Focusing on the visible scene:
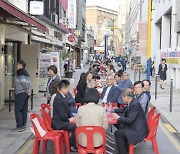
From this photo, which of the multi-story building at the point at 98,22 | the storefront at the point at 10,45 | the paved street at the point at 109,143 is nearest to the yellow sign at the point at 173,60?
the storefront at the point at 10,45

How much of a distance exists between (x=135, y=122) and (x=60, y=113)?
1.37 metres

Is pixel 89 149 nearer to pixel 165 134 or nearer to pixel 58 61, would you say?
pixel 165 134

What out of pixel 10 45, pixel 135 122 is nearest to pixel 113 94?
pixel 135 122

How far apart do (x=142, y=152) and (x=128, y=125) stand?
4.65ft

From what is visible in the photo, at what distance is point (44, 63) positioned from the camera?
65.3ft

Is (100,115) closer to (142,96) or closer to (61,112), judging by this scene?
(61,112)

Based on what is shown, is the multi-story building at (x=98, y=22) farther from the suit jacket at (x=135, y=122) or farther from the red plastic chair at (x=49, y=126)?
the suit jacket at (x=135, y=122)

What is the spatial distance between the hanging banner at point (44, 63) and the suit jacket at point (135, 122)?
12.9 meters

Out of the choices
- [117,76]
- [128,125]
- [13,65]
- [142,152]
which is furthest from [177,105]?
[128,125]

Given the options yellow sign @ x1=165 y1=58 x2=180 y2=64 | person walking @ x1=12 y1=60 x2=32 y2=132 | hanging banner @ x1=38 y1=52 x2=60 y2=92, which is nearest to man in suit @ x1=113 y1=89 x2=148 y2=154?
person walking @ x1=12 y1=60 x2=32 y2=132

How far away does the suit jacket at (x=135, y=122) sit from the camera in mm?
6867

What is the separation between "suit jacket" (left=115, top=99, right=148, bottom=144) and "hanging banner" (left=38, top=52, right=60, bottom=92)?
12884mm

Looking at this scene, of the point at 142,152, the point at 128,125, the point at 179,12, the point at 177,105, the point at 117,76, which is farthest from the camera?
the point at 179,12

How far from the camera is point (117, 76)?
46.4ft
